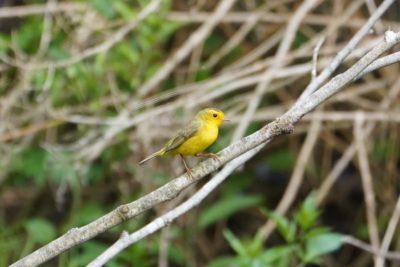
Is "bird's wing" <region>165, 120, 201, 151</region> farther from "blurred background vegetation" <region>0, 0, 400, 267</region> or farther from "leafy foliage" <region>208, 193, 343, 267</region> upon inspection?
"blurred background vegetation" <region>0, 0, 400, 267</region>

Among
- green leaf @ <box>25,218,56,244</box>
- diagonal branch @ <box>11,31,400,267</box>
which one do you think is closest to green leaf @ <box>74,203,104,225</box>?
green leaf @ <box>25,218,56,244</box>

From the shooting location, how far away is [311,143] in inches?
197

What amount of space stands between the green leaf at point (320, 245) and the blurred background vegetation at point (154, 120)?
298 millimetres

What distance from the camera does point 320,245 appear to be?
386 cm

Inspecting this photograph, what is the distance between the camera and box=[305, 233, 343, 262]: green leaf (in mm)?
3811

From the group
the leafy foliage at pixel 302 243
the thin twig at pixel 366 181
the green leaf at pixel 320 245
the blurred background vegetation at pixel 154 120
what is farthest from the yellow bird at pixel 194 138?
the thin twig at pixel 366 181

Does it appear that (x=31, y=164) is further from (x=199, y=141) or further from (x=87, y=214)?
(x=199, y=141)

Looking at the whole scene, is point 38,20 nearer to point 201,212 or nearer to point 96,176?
point 96,176

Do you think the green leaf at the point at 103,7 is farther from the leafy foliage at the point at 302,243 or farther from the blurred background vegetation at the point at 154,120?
the leafy foliage at the point at 302,243

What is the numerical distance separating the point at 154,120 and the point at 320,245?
1.61 meters

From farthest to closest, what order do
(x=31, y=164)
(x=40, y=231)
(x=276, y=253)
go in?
(x=31, y=164), (x=40, y=231), (x=276, y=253)

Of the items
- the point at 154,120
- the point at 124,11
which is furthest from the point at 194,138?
the point at 154,120

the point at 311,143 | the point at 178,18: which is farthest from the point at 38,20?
the point at 311,143

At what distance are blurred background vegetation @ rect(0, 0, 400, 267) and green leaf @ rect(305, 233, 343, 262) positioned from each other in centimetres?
30
